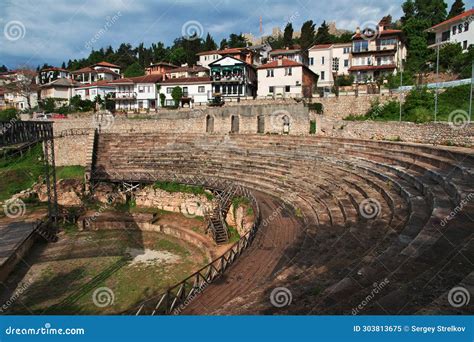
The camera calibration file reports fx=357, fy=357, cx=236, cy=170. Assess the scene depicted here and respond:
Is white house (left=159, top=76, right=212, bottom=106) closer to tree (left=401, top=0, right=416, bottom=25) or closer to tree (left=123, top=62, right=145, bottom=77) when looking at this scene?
tree (left=123, top=62, right=145, bottom=77)

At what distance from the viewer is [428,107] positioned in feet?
87.9

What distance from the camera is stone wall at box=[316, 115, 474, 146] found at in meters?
18.8

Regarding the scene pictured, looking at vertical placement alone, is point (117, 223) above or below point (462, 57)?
below

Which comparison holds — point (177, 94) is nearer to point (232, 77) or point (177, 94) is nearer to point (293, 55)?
point (232, 77)

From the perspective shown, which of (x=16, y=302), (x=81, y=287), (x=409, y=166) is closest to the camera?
(x=16, y=302)

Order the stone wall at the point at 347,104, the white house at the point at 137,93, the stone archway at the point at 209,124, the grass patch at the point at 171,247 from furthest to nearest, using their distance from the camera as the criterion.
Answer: the white house at the point at 137,93, the stone archway at the point at 209,124, the stone wall at the point at 347,104, the grass patch at the point at 171,247

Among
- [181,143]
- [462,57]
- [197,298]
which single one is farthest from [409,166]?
[462,57]

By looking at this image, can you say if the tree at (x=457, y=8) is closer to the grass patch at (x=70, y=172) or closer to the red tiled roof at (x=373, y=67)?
the red tiled roof at (x=373, y=67)

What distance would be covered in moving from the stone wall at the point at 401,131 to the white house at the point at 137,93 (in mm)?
32559

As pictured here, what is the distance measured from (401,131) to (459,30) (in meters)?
30.0

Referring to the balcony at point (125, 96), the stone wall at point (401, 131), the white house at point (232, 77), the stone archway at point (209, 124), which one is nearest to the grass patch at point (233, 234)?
the stone wall at point (401, 131)

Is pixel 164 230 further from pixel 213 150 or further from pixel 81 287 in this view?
pixel 213 150

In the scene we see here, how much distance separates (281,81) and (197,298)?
36.8 metres

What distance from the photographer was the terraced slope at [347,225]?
6.66 meters
